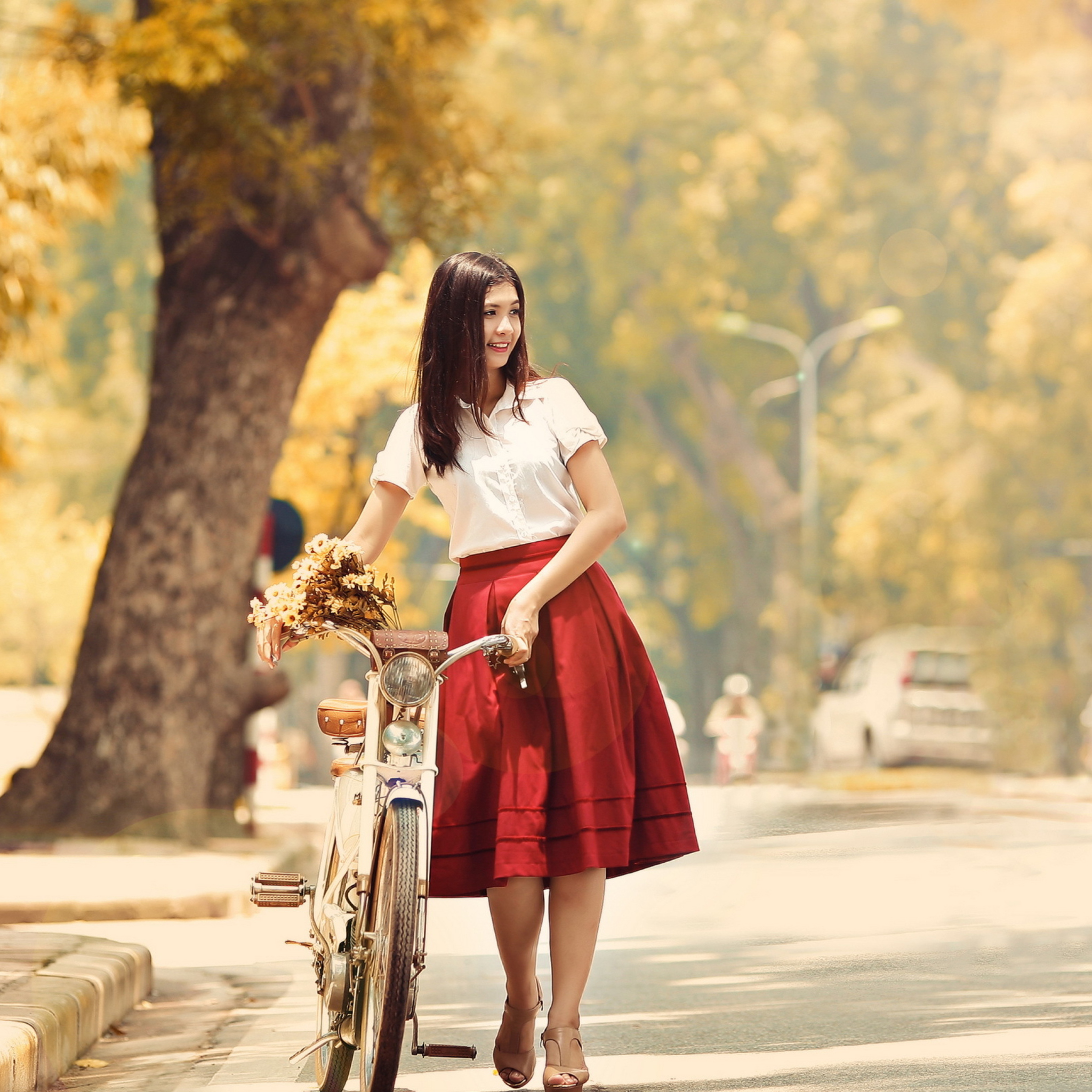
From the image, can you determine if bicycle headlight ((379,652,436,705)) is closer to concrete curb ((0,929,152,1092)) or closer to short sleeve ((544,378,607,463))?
short sleeve ((544,378,607,463))

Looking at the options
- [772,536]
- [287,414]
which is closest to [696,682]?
[772,536]

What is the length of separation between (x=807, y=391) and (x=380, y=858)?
113 ft

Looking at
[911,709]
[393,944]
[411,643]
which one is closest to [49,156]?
[411,643]

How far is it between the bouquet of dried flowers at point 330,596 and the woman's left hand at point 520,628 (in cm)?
27

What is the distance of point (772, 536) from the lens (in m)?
38.8

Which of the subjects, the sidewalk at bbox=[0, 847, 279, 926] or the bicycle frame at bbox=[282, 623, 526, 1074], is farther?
the sidewalk at bbox=[0, 847, 279, 926]

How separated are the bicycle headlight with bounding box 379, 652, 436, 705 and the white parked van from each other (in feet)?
66.5

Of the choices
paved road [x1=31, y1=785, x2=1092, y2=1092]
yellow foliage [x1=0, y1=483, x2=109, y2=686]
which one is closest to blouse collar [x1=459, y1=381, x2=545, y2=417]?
paved road [x1=31, y1=785, x2=1092, y2=1092]

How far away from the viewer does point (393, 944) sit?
4367 mm

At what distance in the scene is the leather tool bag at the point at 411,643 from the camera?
4633 mm

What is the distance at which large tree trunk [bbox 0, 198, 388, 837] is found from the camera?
42.9 feet

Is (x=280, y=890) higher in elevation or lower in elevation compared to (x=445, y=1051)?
higher

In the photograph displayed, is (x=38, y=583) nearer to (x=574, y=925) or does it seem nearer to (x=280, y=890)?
(x=280, y=890)

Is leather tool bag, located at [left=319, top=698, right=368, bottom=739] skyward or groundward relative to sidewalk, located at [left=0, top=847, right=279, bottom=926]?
skyward
